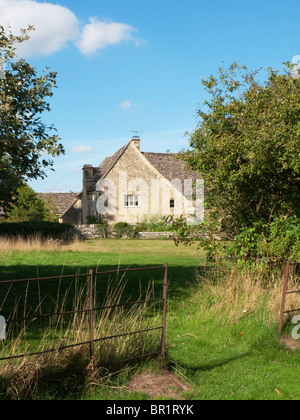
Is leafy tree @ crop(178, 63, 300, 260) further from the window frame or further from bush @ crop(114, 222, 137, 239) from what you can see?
the window frame

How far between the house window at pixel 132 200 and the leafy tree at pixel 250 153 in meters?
29.7

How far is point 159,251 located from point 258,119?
1573 centimetres

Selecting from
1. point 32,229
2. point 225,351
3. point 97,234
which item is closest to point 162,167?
point 97,234

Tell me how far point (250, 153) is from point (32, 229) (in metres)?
19.3

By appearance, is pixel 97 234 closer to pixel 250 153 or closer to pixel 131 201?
pixel 131 201

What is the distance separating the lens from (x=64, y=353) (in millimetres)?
5637

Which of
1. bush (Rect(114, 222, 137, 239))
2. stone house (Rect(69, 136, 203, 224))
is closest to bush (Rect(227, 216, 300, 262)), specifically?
bush (Rect(114, 222, 137, 239))

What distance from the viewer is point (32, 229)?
26109 mm

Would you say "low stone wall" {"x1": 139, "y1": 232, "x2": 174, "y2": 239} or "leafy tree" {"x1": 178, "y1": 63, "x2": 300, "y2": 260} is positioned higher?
"leafy tree" {"x1": 178, "y1": 63, "x2": 300, "y2": 260}

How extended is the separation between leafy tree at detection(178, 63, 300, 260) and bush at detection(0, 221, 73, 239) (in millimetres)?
16318

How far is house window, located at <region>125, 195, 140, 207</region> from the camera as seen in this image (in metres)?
41.2

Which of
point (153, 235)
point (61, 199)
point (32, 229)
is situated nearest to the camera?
point (32, 229)
